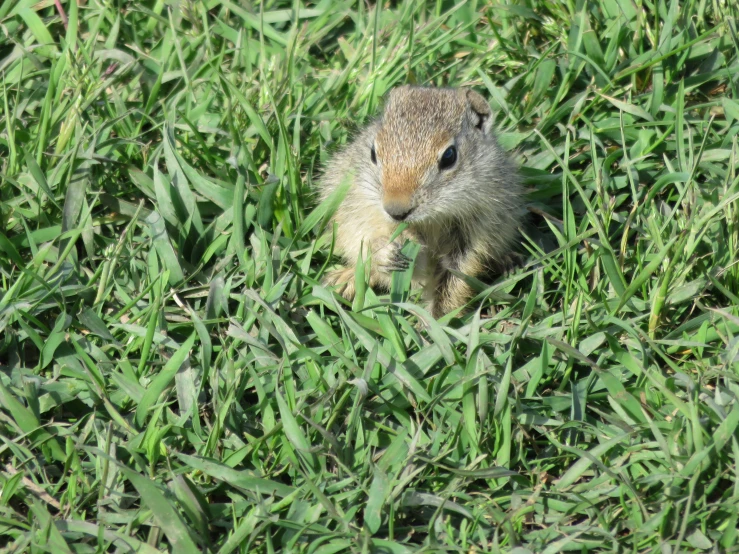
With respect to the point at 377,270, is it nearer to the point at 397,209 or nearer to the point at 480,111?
the point at 397,209

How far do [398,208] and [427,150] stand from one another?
0.38 m

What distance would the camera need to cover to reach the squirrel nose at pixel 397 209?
427 centimetres

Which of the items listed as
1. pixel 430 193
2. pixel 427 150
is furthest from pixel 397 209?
pixel 427 150

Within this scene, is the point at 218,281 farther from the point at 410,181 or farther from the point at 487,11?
the point at 487,11

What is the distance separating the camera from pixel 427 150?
14.6 ft

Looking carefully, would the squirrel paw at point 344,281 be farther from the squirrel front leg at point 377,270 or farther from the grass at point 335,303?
the grass at point 335,303

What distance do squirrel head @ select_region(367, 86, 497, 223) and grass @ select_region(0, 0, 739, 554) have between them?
46 centimetres

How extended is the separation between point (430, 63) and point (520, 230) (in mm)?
1593

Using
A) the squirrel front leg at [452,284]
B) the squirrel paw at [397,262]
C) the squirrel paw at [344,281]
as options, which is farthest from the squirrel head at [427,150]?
the squirrel paw at [344,281]

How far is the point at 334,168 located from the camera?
200 inches

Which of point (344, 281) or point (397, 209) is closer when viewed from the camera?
point (397, 209)

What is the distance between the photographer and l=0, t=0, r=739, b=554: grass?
11.7ft

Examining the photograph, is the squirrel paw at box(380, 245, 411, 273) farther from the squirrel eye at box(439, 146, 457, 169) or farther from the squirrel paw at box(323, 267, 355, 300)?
the squirrel eye at box(439, 146, 457, 169)

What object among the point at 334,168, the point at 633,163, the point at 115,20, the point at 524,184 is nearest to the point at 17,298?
the point at 334,168
